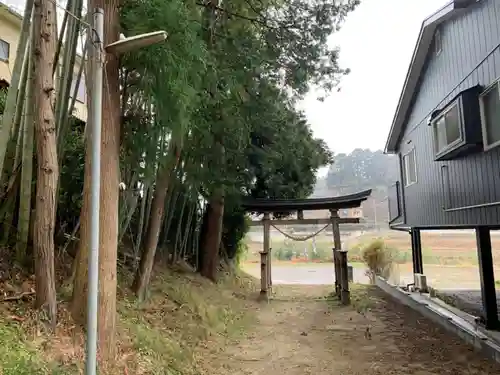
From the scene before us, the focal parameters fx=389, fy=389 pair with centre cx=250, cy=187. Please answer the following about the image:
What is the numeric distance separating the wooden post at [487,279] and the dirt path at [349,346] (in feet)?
1.80

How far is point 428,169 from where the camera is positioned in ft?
24.1

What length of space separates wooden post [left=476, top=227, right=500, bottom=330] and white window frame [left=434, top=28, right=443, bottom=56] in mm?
3119

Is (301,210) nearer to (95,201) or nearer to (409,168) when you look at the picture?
(409,168)

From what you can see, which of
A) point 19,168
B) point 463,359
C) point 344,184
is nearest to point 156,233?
point 19,168

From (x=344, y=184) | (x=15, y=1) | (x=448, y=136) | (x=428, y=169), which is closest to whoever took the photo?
(x=15, y=1)

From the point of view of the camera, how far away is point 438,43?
6.70 meters

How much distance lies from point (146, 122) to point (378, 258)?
9.53m

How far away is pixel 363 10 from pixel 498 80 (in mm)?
2989

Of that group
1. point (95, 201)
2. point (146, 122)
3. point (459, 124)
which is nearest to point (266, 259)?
point (459, 124)

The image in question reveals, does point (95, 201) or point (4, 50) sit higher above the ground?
point (4, 50)

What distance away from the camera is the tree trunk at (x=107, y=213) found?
124 inches

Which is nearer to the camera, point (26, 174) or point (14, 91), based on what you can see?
point (14, 91)

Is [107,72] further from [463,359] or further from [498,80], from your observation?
[463,359]

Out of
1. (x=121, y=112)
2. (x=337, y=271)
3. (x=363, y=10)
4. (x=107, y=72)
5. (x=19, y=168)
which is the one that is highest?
(x=363, y=10)
